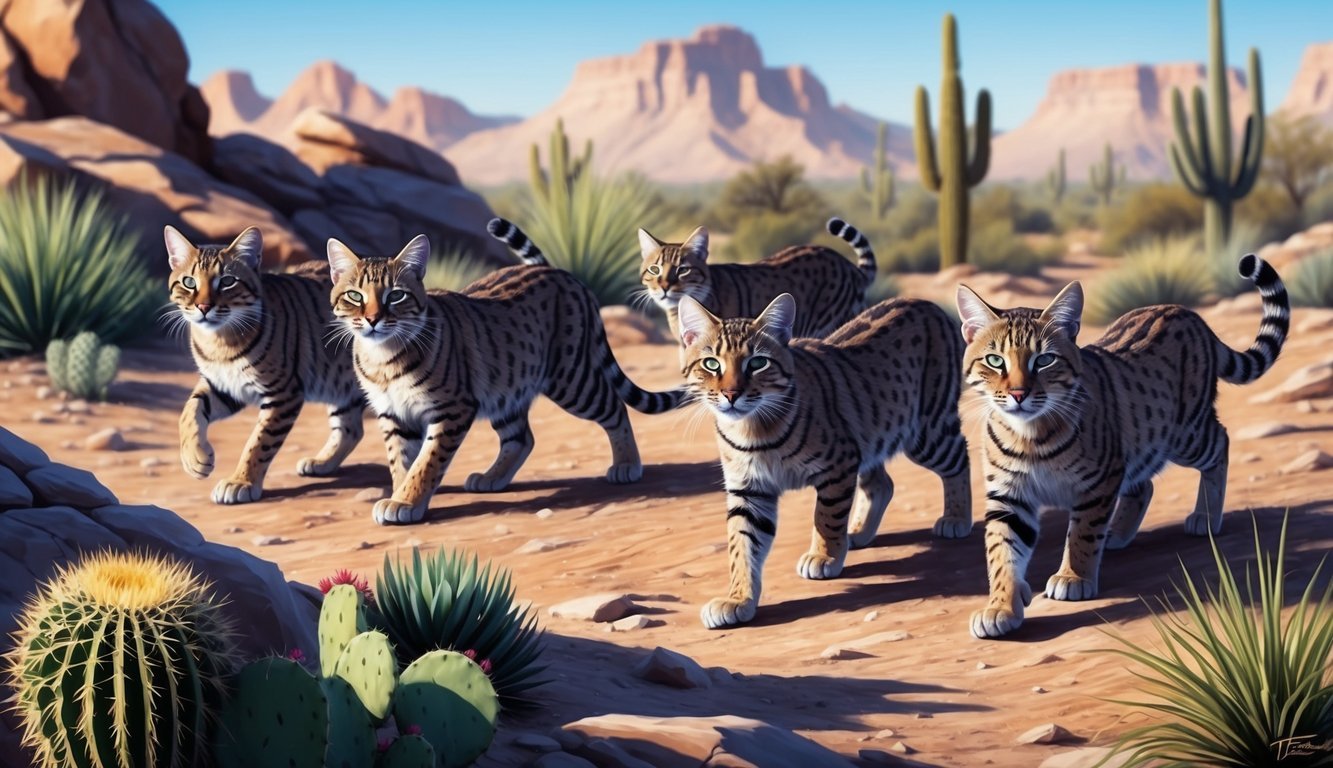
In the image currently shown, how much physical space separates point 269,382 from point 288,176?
11707 mm

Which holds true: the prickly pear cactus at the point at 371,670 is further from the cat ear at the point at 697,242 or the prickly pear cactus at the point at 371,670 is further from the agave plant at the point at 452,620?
the cat ear at the point at 697,242

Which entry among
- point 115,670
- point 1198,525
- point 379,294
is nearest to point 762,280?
point 379,294

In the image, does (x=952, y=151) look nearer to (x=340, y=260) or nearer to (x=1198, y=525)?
(x=340, y=260)

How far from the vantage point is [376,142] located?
2350cm

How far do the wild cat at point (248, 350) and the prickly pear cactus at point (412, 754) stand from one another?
5.77 m

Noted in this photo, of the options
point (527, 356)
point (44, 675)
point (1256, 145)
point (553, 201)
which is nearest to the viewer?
point (44, 675)

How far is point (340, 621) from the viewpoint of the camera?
4.95 meters

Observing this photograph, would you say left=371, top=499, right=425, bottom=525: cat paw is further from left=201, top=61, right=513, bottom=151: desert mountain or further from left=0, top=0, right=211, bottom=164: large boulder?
left=201, top=61, right=513, bottom=151: desert mountain

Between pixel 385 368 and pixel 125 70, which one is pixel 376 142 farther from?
pixel 385 368

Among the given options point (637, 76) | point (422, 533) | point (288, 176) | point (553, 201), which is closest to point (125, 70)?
point (288, 176)

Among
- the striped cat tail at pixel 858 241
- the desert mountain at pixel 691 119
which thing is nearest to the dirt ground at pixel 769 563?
the striped cat tail at pixel 858 241

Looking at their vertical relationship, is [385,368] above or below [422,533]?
above

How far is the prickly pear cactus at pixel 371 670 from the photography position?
473cm

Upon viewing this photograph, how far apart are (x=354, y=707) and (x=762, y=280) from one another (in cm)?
729
